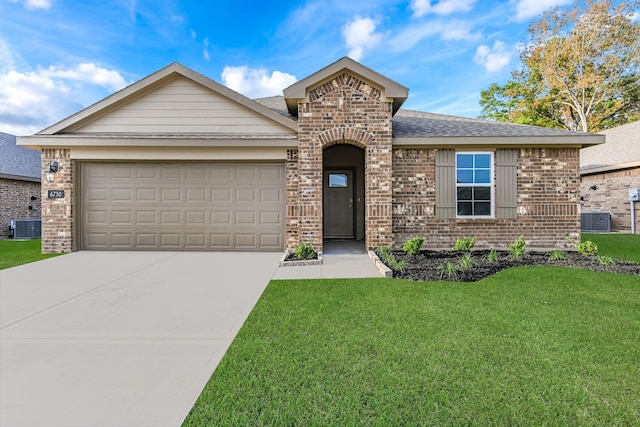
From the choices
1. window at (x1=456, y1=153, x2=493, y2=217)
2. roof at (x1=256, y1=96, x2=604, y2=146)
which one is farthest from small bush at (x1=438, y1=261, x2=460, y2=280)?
roof at (x1=256, y1=96, x2=604, y2=146)

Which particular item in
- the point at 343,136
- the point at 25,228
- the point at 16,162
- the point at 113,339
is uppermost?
the point at 16,162

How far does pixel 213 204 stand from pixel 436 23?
11.1 meters

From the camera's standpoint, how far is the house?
466 inches

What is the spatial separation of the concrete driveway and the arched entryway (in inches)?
198

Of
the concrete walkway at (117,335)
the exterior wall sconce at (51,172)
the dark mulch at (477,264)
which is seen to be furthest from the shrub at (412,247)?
the exterior wall sconce at (51,172)

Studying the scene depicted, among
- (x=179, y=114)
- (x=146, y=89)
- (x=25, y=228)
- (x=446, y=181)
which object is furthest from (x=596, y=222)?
(x=25, y=228)

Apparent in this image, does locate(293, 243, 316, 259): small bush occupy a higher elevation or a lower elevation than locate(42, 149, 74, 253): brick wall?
lower

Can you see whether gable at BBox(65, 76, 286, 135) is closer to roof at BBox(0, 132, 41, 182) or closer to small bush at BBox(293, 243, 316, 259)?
Answer: small bush at BBox(293, 243, 316, 259)

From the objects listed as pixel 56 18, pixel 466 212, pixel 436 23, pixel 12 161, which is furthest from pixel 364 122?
pixel 12 161

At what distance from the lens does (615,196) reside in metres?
13.5

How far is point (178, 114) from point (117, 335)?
6.59 m

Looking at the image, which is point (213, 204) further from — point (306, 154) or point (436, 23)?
point (436, 23)

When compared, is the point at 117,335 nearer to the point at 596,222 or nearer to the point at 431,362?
the point at 431,362

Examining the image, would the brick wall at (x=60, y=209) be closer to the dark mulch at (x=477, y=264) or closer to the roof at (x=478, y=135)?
the dark mulch at (x=477, y=264)
